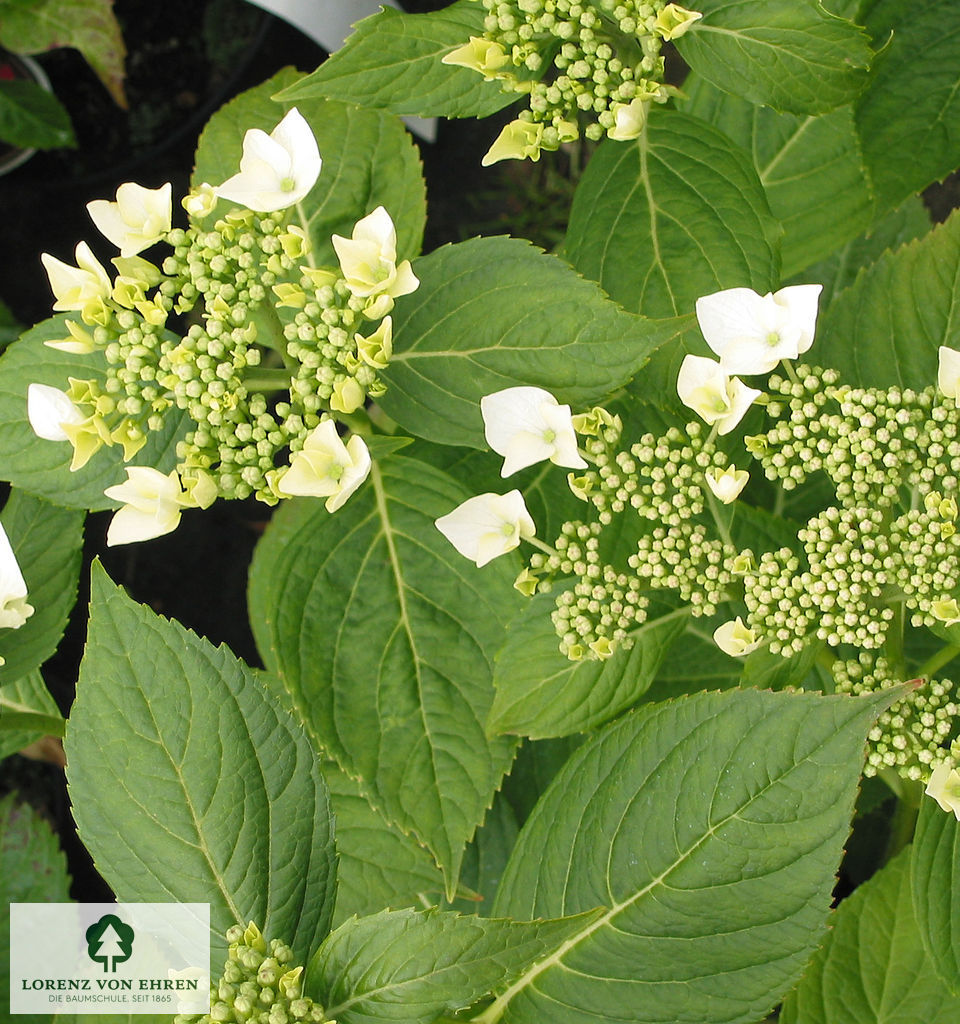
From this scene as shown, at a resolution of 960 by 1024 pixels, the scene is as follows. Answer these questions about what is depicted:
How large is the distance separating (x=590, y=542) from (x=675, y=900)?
1.05 feet

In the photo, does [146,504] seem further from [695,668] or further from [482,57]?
[695,668]

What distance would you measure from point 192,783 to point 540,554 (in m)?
0.38

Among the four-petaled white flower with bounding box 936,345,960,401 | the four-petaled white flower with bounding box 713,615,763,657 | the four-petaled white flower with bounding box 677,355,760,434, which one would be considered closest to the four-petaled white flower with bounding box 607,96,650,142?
the four-petaled white flower with bounding box 677,355,760,434

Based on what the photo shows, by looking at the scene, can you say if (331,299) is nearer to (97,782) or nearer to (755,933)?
(97,782)

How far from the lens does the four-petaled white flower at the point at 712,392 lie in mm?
879

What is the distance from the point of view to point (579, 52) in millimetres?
977

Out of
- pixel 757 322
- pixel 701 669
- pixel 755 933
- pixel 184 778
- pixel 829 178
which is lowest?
pixel 755 933

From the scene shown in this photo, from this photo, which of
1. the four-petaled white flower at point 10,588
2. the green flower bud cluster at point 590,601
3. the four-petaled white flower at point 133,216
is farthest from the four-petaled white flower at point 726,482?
the four-petaled white flower at point 10,588

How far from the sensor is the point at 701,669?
1.25 m

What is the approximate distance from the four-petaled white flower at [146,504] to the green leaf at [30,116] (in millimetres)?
1208

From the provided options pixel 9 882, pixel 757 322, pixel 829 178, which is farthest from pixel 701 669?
pixel 9 882

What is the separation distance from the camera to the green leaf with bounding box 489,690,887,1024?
0.84 metres

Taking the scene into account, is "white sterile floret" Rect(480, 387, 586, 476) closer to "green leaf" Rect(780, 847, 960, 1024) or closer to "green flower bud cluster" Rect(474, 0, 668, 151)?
"green flower bud cluster" Rect(474, 0, 668, 151)

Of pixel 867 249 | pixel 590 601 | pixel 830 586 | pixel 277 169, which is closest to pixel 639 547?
pixel 590 601
